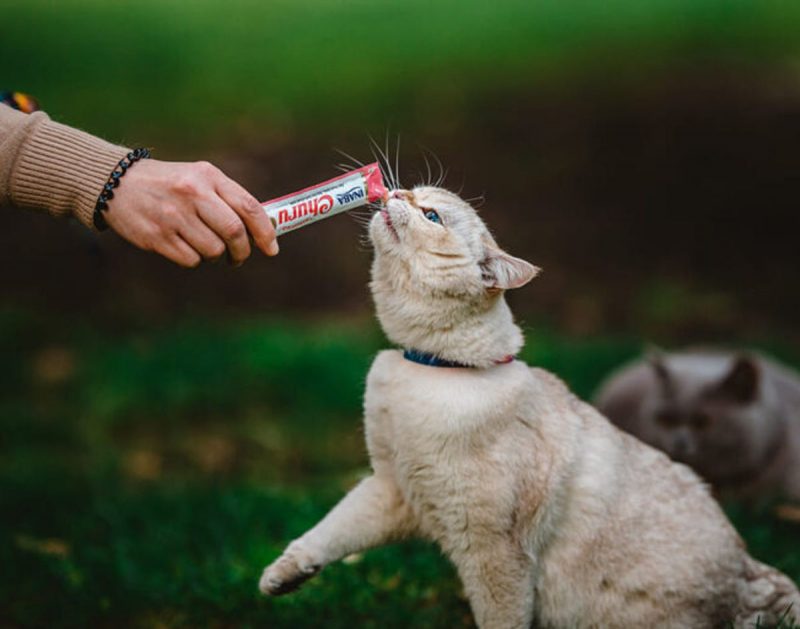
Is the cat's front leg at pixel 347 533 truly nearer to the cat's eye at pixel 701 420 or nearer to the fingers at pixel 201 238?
the fingers at pixel 201 238

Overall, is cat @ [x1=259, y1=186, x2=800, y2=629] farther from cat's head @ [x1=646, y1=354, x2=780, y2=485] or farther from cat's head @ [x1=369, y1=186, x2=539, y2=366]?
cat's head @ [x1=646, y1=354, x2=780, y2=485]

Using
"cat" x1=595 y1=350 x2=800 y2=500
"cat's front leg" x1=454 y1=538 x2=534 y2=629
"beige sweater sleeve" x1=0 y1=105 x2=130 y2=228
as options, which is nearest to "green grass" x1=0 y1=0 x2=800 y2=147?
"cat" x1=595 y1=350 x2=800 y2=500

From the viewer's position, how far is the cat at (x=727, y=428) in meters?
4.81

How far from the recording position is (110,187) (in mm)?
2426

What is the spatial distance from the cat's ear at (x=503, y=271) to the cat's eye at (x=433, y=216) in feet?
0.55

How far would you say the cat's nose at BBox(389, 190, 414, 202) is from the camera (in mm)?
2828

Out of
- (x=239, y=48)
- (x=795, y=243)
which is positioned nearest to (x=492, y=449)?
(x=795, y=243)

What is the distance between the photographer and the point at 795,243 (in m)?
7.35

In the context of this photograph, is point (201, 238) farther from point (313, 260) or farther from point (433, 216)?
point (313, 260)

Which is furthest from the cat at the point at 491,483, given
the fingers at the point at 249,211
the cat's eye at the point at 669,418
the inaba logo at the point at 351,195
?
the cat's eye at the point at 669,418

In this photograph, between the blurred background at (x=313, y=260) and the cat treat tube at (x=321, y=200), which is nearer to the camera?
the cat treat tube at (x=321, y=200)

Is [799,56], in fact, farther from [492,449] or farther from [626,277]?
[492,449]

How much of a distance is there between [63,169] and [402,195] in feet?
3.23

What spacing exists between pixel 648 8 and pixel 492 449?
876 centimetres
